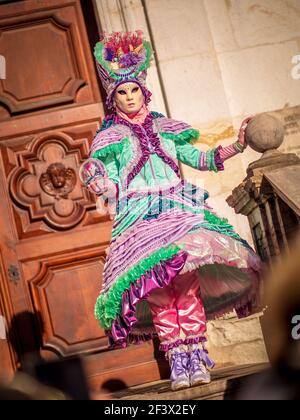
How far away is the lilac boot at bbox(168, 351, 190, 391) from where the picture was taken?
14.2 ft

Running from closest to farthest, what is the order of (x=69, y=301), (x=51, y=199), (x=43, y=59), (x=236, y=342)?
(x=236, y=342) < (x=69, y=301) < (x=51, y=199) < (x=43, y=59)

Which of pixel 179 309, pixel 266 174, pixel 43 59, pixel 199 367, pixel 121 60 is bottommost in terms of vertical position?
pixel 199 367

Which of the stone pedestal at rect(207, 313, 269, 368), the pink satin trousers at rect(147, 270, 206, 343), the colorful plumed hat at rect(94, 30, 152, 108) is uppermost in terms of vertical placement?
the colorful plumed hat at rect(94, 30, 152, 108)

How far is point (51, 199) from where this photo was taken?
636 centimetres

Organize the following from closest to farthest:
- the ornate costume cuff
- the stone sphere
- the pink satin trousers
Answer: the pink satin trousers → the stone sphere → the ornate costume cuff

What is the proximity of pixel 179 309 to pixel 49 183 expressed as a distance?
2.24 meters

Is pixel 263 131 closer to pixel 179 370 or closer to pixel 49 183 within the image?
pixel 179 370

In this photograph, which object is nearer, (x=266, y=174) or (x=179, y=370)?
(x=179, y=370)

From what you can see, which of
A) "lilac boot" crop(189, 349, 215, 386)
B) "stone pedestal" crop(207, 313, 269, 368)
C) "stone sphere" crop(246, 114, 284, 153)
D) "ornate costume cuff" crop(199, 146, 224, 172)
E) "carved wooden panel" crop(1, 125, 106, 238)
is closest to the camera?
"lilac boot" crop(189, 349, 215, 386)

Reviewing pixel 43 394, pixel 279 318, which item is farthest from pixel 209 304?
pixel 43 394

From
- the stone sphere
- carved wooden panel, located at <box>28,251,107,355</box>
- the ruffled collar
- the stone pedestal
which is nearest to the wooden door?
carved wooden panel, located at <box>28,251,107,355</box>

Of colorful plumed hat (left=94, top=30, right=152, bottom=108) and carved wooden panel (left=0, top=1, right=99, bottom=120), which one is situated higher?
carved wooden panel (left=0, top=1, right=99, bottom=120)

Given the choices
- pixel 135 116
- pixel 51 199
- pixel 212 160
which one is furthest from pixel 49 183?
pixel 212 160

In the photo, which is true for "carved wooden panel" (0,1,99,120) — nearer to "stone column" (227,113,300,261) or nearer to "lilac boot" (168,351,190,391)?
"stone column" (227,113,300,261)
